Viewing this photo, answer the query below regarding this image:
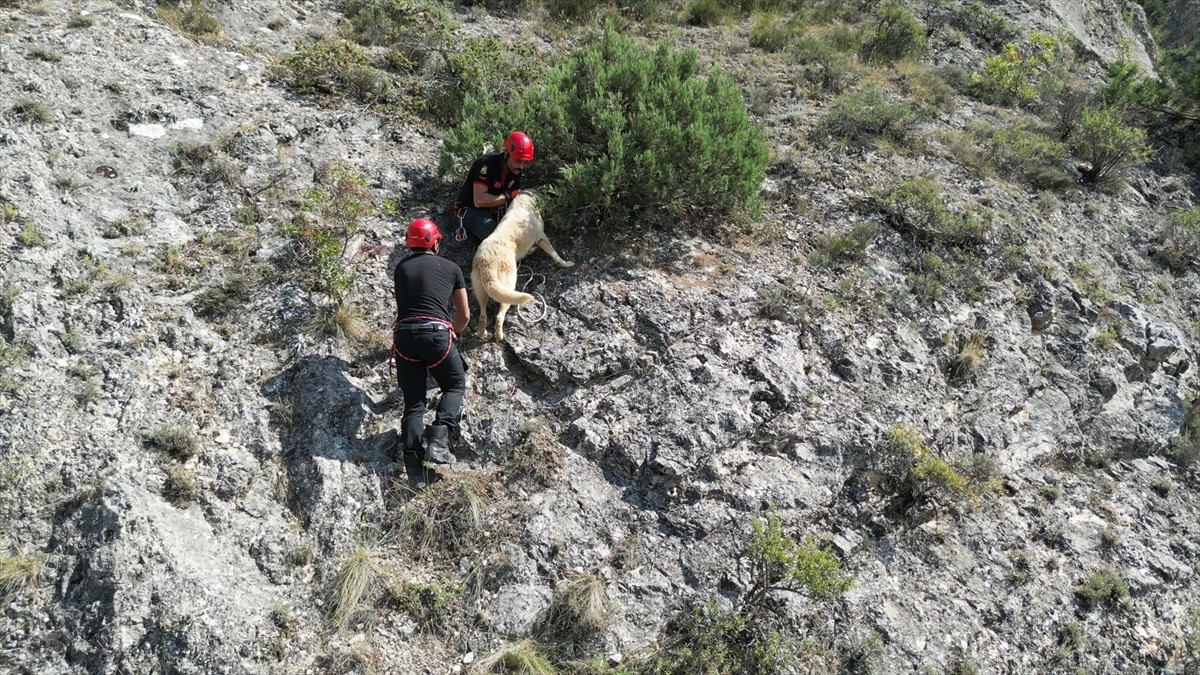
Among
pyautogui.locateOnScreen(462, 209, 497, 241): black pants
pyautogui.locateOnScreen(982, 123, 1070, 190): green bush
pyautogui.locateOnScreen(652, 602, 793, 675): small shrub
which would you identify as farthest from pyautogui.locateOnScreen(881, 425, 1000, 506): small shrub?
pyautogui.locateOnScreen(982, 123, 1070, 190): green bush

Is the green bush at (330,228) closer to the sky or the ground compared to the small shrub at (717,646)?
closer to the sky

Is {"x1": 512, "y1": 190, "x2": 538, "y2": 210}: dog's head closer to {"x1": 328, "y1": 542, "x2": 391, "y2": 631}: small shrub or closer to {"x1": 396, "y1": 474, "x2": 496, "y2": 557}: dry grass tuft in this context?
{"x1": 396, "y1": 474, "x2": 496, "y2": 557}: dry grass tuft

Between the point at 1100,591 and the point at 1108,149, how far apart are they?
251 inches

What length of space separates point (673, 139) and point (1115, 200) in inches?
258

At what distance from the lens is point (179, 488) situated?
485 centimetres

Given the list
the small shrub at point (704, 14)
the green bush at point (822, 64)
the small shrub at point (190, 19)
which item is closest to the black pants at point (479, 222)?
the small shrub at point (190, 19)

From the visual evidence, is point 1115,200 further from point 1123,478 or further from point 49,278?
point 49,278

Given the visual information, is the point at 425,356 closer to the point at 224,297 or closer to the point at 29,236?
the point at 224,297

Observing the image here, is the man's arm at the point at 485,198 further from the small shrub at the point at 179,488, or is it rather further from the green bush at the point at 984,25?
the green bush at the point at 984,25

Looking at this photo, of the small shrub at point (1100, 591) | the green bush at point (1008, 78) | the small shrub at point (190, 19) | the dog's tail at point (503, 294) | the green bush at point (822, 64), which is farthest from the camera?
the green bush at point (1008, 78)

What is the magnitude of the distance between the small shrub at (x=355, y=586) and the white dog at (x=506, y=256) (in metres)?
2.06

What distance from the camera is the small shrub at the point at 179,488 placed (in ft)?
15.9

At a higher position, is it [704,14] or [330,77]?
[704,14]

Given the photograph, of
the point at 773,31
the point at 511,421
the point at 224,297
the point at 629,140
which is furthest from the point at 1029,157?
the point at 224,297
